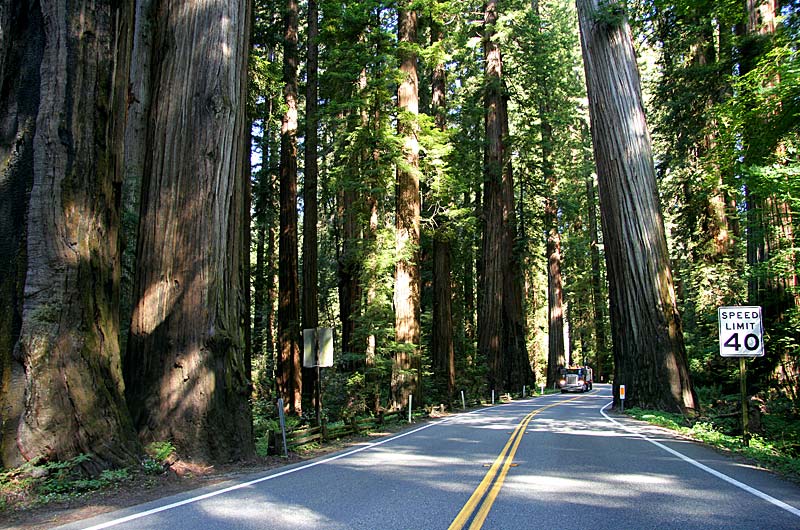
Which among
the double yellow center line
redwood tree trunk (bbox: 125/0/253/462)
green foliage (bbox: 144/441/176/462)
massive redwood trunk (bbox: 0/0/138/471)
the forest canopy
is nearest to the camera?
the double yellow center line

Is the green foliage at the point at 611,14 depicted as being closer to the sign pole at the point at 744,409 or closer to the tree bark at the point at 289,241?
the tree bark at the point at 289,241

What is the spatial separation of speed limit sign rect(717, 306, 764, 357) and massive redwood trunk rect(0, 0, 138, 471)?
36.2ft

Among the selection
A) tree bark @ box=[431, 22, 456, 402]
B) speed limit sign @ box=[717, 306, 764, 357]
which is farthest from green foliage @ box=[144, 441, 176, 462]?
tree bark @ box=[431, 22, 456, 402]

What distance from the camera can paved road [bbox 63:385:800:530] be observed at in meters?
5.55

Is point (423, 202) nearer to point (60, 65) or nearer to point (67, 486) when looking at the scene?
point (60, 65)

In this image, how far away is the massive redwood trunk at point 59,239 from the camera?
292 inches

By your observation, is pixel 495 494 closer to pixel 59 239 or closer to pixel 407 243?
pixel 59 239

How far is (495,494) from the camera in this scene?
265 inches

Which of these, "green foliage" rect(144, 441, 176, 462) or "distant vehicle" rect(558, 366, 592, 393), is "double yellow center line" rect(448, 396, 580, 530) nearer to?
"green foliage" rect(144, 441, 176, 462)

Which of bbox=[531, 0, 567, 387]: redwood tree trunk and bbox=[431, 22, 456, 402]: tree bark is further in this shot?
bbox=[531, 0, 567, 387]: redwood tree trunk

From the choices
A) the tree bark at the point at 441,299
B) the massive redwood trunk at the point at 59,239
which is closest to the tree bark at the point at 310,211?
the tree bark at the point at 441,299

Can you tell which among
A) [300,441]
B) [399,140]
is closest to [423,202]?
A: [399,140]

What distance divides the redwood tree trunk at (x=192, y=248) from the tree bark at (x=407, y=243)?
387 inches

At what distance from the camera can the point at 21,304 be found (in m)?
7.57
